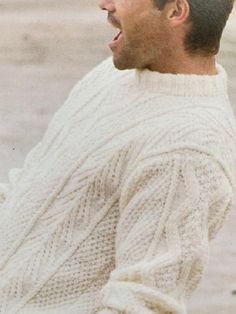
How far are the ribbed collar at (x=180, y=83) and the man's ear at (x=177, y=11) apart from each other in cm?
9

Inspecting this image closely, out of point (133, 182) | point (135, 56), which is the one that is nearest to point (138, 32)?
point (135, 56)

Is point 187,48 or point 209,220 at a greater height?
point 187,48

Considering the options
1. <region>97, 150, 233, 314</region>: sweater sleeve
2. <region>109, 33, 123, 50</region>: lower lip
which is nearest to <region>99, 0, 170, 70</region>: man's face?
<region>109, 33, 123, 50</region>: lower lip

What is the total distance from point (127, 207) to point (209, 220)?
4.7 inches

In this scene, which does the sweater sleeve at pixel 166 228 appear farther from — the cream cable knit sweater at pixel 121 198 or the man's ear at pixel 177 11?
the man's ear at pixel 177 11

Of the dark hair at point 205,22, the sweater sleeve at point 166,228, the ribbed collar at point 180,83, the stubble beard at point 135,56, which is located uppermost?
the dark hair at point 205,22

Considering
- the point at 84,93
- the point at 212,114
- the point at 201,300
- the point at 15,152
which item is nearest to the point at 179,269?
the point at 212,114

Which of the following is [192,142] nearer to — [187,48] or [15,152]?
[187,48]

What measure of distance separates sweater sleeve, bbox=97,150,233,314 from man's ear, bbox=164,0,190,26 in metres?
0.19

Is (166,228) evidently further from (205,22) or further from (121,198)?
(205,22)

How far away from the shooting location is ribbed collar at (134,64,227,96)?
139 centimetres

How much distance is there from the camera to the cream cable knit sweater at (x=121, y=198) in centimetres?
132

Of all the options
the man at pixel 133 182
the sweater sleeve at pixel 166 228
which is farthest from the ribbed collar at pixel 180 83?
the sweater sleeve at pixel 166 228

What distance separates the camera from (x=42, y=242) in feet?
4.79
